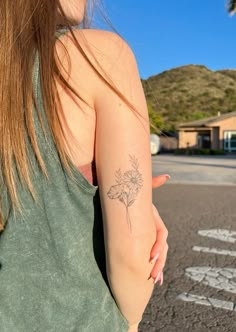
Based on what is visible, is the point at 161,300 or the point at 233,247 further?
the point at 233,247

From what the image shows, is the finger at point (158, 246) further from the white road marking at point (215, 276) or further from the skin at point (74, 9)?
the white road marking at point (215, 276)

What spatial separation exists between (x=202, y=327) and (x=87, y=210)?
2.52 metres

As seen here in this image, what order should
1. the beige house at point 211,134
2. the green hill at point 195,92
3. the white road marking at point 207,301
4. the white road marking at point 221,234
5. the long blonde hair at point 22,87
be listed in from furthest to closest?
1. the green hill at point 195,92
2. the beige house at point 211,134
3. the white road marking at point 221,234
4. the white road marking at point 207,301
5. the long blonde hair at point 22,87

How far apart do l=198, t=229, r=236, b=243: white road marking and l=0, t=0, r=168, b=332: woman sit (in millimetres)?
4835

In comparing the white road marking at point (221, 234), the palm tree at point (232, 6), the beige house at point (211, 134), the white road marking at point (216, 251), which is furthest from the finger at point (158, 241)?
the beige house at point (211, 134)

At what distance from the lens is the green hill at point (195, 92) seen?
229 ft

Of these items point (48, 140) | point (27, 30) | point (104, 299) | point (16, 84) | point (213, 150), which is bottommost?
point (213, 150)

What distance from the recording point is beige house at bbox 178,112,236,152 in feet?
124

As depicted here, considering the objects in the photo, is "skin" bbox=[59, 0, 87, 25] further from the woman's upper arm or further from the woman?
the woman's upper arm

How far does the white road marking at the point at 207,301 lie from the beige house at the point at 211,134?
35.5 m

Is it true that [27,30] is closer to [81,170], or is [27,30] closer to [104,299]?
[81,170]

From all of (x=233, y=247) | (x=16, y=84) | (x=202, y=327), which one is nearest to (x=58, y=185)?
(x=16, y=84)

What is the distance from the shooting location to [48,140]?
75 cm

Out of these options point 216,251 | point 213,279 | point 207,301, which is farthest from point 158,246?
point 216,251
